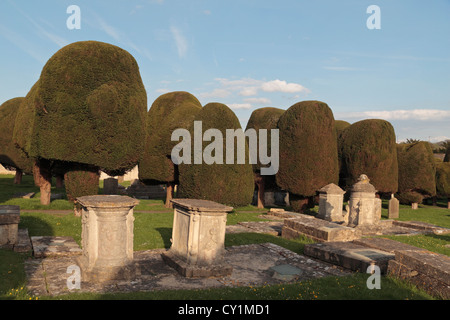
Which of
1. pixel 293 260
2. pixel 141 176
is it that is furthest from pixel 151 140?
pixel 293 260

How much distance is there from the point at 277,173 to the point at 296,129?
2837 millimetres

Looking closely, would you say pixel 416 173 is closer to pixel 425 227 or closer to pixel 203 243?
pixel 425 227

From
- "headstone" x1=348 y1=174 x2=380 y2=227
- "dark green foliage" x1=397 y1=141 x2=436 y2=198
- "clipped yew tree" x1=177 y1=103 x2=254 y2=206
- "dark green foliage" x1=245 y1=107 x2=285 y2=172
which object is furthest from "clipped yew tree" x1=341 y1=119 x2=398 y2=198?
"clipped yew tree" x1=177 y1=103 x2=254 y2=206

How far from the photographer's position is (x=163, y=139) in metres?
19.0

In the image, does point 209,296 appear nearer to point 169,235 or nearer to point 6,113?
point 169,235

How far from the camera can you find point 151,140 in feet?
63.6

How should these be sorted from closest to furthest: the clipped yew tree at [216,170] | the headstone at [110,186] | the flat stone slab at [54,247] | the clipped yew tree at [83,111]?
the flat stone slab at [54,247]
the clipped yew tree at [83,111]
the clipped yew tree at [216,170]
the headstone at [110,186]

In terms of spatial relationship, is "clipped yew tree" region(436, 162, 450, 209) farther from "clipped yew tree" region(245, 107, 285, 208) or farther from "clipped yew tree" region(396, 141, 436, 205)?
"clipped yew tree" region(245, 107, 285, 208)

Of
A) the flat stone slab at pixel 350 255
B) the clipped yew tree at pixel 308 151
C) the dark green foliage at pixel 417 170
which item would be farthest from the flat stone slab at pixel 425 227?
the dark green foliage at pixel 417 170

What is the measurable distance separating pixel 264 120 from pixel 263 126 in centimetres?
47

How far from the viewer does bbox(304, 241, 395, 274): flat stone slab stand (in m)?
8.23

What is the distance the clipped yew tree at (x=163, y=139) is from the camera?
18.9 metres

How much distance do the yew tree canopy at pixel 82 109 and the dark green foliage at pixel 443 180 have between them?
26.9 m

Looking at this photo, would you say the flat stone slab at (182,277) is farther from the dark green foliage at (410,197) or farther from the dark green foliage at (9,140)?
the dark green foliage at (410,197)
